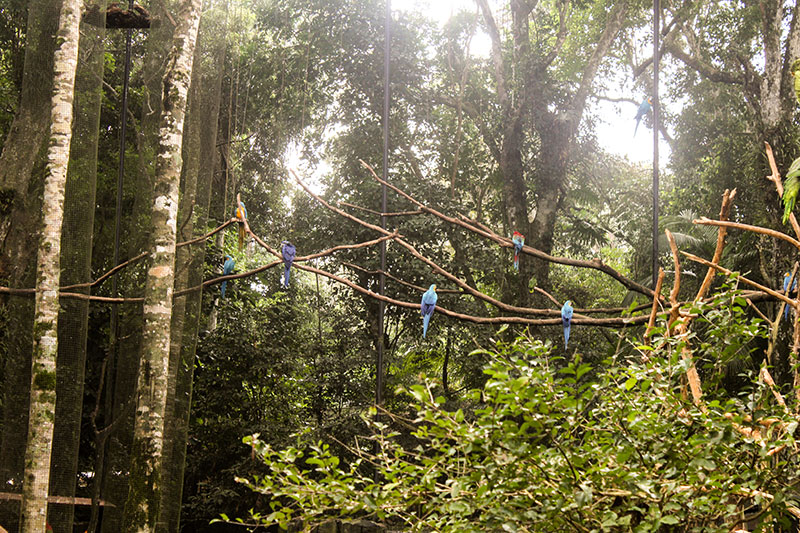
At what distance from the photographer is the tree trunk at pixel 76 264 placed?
2.30 metres

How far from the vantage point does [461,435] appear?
41.7 inches

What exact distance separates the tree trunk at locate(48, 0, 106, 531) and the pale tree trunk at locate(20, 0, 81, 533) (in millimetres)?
78

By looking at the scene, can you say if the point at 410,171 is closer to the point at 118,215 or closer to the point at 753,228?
the point at 118,215

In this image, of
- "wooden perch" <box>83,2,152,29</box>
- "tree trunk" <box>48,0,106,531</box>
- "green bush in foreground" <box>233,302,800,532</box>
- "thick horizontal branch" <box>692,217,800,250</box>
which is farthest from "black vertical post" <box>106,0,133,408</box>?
"thick horizontal branch" <box>692,217,800,250</box>

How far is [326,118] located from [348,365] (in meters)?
2.04

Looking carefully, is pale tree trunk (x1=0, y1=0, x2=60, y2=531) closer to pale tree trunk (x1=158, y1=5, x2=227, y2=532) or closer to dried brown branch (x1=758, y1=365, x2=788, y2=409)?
pale tree trunk (x1=158, y1=5, x2=227, y2=532)

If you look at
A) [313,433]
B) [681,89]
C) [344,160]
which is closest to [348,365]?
[313,433]

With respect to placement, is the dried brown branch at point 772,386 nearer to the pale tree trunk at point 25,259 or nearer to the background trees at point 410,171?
the pale tree trunk at point 25,259

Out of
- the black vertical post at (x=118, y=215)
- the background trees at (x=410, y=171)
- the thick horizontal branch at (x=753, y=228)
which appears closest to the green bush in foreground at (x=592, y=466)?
the thick horizontal branch at (x=753, y=228)

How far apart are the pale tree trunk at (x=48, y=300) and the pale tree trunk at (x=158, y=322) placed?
278mm

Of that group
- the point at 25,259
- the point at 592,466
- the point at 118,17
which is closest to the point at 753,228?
the point at 592,466

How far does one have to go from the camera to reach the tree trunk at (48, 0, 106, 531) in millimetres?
2299

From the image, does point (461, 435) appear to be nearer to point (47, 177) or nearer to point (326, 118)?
point (47, 177)

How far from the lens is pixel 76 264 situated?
2451 millimetres
